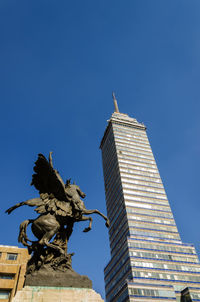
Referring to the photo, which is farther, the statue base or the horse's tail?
the horse's tail

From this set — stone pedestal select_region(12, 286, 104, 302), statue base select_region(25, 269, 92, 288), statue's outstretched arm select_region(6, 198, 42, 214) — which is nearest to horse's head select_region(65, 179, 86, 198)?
statue's outstretched arm select_region(6, 198, 42, 214)

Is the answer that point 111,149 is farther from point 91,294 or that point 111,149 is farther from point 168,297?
point 91,294

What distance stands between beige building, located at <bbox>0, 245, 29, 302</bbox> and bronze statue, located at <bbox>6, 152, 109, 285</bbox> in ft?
102

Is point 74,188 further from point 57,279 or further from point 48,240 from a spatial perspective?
point 57,279

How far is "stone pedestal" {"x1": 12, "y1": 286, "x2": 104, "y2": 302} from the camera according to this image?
21.1 feet

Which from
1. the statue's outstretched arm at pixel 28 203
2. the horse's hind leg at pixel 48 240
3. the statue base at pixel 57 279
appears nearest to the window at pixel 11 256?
the statue's outstretched arm at pixel 28 203

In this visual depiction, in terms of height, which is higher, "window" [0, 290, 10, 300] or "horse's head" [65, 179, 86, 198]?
"window" [0, 290, 10, 300]

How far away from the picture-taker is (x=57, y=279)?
23.0 ft

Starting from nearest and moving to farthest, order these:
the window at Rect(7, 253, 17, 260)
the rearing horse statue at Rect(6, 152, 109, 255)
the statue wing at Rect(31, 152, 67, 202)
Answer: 1. the rearing horse statue at Rect(6, 152, 109, 255)
2. the statue wing at Rect(31, 152, 67, 202)
3. the window at Rect(7, 253, 17, 260)

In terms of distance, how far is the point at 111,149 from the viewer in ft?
367

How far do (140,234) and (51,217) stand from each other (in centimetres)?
7505

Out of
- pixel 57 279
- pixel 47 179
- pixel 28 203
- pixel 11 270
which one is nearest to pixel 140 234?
pixel 11 270

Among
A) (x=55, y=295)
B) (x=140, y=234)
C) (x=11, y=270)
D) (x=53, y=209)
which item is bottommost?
(x=55, y=295)

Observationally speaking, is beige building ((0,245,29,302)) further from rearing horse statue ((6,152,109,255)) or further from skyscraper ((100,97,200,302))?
skyscraper ((100,97,200,302))
